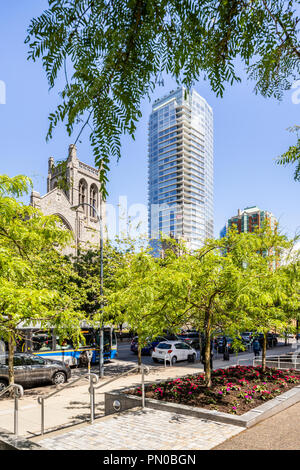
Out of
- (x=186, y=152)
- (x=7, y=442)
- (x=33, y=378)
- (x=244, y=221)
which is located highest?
(x=186, y=152)

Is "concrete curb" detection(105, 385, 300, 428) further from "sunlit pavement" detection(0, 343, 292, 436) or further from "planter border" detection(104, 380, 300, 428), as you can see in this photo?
"sunlit pavement" detection(0, 343, 292, 436)

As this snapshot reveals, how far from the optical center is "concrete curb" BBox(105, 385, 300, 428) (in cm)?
848

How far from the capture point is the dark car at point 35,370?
624 inches

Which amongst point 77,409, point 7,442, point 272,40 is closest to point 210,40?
point 272,40

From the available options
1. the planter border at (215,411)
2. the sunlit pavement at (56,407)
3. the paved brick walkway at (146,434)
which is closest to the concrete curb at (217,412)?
the planter border at (215,411)

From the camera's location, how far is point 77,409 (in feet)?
39.8

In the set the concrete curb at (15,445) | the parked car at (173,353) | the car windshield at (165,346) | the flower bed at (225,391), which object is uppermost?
the concrete curb at (15,445)

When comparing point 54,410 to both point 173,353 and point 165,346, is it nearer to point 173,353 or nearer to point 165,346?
point 173,353

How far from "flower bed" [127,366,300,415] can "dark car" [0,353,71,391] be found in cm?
675

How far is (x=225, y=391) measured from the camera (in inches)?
414

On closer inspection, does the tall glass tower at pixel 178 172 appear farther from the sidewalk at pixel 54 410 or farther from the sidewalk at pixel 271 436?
the sidewalk at pixel 271 436

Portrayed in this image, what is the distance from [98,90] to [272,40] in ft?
4.30

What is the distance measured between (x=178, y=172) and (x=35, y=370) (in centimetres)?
14098
